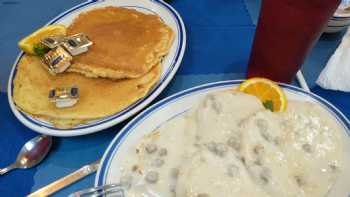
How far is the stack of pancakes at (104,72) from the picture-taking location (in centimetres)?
112

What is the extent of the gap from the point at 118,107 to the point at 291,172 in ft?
1.86

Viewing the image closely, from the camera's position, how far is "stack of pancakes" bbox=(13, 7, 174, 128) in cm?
112

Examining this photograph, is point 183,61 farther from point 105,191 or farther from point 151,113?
point 105,191

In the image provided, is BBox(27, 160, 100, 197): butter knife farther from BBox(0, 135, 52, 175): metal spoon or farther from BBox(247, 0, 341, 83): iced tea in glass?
BBox(247, 0, 341, 83): iced tea in glass

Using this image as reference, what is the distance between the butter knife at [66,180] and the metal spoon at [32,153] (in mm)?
111

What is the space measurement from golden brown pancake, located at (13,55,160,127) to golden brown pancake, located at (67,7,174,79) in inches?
1.3

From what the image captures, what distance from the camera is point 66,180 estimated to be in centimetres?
103

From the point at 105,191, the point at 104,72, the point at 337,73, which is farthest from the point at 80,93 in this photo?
the point at 337,73

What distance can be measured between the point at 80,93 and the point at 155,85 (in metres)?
0.26

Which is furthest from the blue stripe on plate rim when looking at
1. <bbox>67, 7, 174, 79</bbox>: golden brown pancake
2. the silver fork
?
<bbox>67, 7, 174, 79</bbox>: golden brown pancake

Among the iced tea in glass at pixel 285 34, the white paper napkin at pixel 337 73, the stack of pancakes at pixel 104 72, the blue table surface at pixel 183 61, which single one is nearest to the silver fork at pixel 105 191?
the blue table surface at pixel 183 61

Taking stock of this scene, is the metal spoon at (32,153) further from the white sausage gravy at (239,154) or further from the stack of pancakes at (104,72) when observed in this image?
the white sausage gravy at (239,154)

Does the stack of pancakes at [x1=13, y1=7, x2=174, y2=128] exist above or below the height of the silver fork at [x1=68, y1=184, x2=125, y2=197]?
above

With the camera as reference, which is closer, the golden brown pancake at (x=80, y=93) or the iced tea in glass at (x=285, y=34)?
the iced tea in glass at (x=285, y=34)
